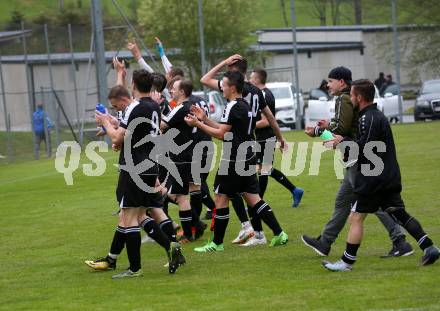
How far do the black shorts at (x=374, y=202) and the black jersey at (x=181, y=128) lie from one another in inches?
115

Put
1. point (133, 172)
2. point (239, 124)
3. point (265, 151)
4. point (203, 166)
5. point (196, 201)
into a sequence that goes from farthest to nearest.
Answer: point (265, 151) → point (196, 201) → point (203, 166) → point (239, 124) → point (133, 172)

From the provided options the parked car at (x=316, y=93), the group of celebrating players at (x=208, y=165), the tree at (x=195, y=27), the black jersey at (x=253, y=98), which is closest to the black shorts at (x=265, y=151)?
the group of celebrating players at (x=208, y=165)

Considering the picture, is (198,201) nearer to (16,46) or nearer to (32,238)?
(32,238)

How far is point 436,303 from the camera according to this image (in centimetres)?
773

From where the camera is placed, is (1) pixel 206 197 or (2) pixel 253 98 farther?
(1) pixel 206 197

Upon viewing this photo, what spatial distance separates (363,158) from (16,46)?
1268 inches

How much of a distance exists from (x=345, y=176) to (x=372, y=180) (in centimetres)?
105

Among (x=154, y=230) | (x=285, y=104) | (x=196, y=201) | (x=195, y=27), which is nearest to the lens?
(x=154, y=230)

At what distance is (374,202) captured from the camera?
9180mm

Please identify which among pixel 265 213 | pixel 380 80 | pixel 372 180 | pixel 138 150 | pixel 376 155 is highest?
pixel 138 150

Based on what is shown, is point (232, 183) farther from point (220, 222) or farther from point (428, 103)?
point (428, 103)

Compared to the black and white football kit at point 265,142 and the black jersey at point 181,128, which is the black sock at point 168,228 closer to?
the black jersey at point 181,128

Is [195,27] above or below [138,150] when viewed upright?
above

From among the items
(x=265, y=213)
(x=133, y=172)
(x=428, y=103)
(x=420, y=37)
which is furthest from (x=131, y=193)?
(x=420, y=37)
